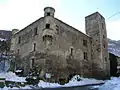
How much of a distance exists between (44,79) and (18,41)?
12.2 meters

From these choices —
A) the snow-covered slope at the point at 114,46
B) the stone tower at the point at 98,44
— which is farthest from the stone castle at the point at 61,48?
the snow-covered slope at the point at 114,46

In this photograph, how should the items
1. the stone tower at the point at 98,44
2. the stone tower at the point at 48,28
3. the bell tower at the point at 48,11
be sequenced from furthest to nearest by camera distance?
the stone tower at the point at 98,44, the bell tower at the point at 48,11, the stone tower at the point at 48,28

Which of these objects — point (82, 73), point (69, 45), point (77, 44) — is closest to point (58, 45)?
point (69, 45)

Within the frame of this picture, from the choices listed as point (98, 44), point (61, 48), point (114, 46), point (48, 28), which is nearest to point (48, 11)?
point (48, 28)

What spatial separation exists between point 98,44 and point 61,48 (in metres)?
9.25

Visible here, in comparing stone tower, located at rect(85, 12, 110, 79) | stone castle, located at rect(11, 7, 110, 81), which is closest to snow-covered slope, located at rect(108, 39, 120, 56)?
stone tower, located at rect(85, 12, 110, 79)

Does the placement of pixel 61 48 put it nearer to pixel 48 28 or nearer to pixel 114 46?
pixel 48 28

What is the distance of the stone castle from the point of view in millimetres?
23703

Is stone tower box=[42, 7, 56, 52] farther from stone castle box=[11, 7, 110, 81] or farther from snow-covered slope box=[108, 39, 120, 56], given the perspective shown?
snow-covered slope box=[108, 39, 120, 56]

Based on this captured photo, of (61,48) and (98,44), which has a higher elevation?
(98,44)

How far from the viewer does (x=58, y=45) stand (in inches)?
979

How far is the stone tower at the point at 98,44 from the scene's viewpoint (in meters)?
30.1

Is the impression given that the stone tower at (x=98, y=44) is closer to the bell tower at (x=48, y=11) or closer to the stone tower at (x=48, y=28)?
the stone tower at (x=48, y=28)

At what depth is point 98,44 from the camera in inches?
1209
